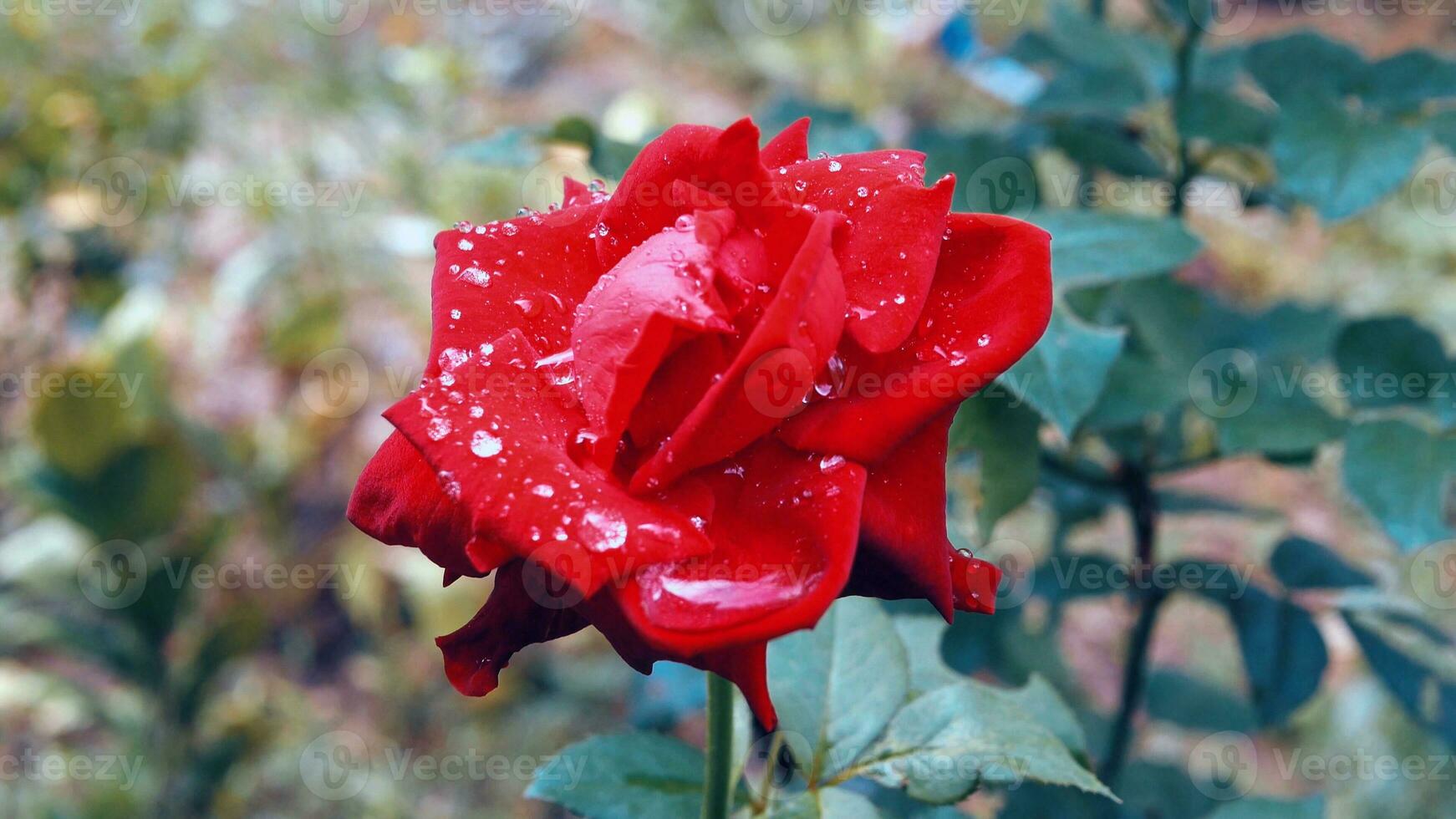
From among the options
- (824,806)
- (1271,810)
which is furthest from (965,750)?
(1271,810)

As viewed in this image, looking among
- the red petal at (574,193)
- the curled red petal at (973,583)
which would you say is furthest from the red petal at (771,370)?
the red petal at (574,193)

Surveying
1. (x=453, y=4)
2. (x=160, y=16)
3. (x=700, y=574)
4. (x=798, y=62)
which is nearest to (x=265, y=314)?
(x=160, y=16)

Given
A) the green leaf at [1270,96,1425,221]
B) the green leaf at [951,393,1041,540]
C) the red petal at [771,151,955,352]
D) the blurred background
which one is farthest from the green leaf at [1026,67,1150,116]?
the red petal at [771,151,955,352]

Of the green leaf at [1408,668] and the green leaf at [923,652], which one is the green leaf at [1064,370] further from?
the green leaf at [1408,668]

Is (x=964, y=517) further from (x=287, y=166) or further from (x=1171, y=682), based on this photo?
(x=287, y=166)

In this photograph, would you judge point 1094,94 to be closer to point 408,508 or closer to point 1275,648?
point 1275,648

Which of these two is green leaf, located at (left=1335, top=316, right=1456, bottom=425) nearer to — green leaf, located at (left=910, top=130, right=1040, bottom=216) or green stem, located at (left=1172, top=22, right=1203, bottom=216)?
green stem, located at (left=1172, top=22, right=1203, bottom=216)
